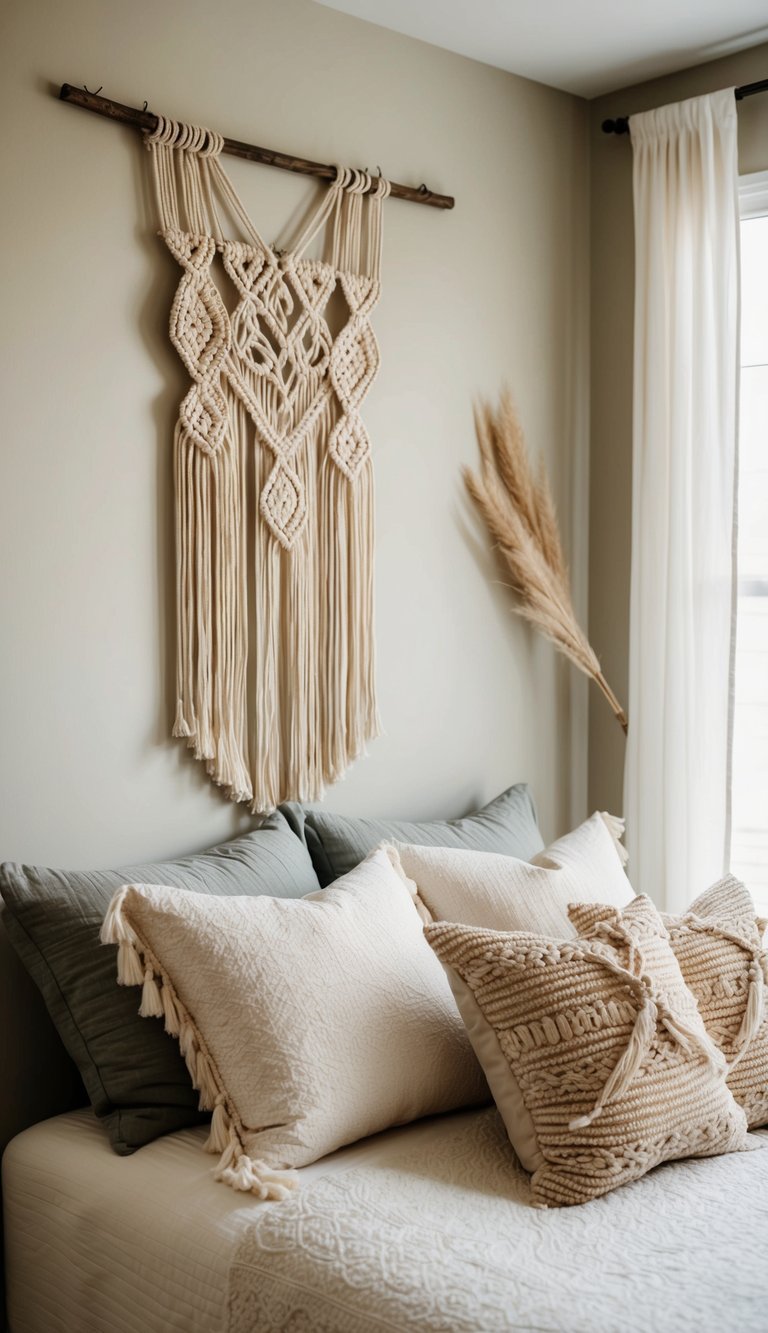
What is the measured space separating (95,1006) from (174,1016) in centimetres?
14

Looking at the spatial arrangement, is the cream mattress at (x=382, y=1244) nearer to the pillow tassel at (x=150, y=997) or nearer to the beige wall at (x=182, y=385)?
the pillow tassel at (x=150, y=997)

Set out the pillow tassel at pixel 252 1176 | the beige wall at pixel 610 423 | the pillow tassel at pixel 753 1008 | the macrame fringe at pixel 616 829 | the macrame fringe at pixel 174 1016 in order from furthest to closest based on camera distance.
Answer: the beige wall at pixel 610 423 < the macrame fringe at pixel 616 829 < the pillow tassel at pixel 753 1008 < the macrame fringe at pixel 174 1016 < the pillow tassel at pixel 252 1176

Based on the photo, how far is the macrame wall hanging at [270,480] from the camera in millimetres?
2258

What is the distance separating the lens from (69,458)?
212cm

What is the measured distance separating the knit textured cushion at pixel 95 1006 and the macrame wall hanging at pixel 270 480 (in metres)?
0.41

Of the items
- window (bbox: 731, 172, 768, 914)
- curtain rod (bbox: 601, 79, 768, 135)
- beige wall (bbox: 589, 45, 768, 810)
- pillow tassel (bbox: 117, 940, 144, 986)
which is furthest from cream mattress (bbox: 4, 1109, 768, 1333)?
curtain rod (bbox: 601, 79, 768, 135)

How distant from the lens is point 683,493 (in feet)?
9.41

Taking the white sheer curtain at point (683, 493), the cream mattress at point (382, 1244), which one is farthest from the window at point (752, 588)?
the cream mattress at point (382, 1244)

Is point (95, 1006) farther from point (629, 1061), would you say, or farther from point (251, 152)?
point (251, 152)

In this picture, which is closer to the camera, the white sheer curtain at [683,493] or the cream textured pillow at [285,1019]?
the cream textured pillow at [285,1019]

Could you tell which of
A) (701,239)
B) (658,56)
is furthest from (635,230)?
(658,56)

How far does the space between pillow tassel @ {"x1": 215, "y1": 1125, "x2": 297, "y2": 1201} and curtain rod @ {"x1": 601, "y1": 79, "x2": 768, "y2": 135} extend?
7.82ft

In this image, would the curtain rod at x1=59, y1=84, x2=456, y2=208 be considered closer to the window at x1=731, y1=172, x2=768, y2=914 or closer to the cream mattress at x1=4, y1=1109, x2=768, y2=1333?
the window at x1=731, y1=172, x2=768, y2=914

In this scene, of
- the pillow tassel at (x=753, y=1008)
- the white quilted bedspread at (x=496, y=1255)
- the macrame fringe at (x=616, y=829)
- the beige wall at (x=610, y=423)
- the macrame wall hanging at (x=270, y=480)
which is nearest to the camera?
the white quilted bedspread at (x=496, y=1255)
